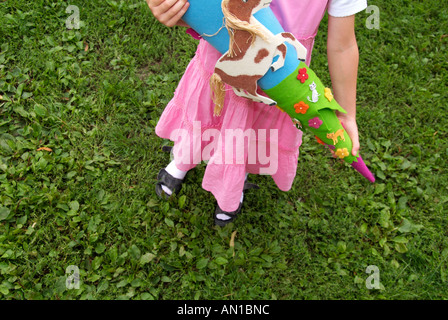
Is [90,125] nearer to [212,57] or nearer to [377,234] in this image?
[212,57]

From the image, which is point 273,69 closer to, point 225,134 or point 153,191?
point 225,134

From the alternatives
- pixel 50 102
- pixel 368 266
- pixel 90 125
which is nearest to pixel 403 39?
pixel 368 266

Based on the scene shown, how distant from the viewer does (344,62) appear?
1.31 m

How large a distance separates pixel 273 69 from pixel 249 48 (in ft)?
0.33

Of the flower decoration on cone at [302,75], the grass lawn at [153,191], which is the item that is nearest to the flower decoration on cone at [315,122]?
the flower decoration on cone at [302,75]

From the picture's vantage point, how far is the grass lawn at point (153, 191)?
2.03 meters

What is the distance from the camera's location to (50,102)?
2.45 m

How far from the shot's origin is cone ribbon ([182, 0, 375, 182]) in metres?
1.04

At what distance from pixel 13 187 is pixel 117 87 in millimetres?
909

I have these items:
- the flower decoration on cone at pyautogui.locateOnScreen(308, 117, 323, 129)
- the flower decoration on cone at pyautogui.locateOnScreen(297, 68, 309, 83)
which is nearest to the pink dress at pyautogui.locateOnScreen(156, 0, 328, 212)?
the flower decoration on cone at pyautogui.locateOnScreen(297, 68, 309, 83)

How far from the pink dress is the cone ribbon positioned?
222 mm

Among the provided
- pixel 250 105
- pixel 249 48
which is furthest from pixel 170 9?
pixel 250 105

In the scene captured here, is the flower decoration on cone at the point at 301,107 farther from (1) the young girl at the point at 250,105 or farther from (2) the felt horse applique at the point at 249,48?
(1) the young girl at the point at 250,105

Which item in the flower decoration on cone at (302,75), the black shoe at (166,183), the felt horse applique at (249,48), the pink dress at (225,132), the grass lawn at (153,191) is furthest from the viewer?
the black shoe at (166,183)
